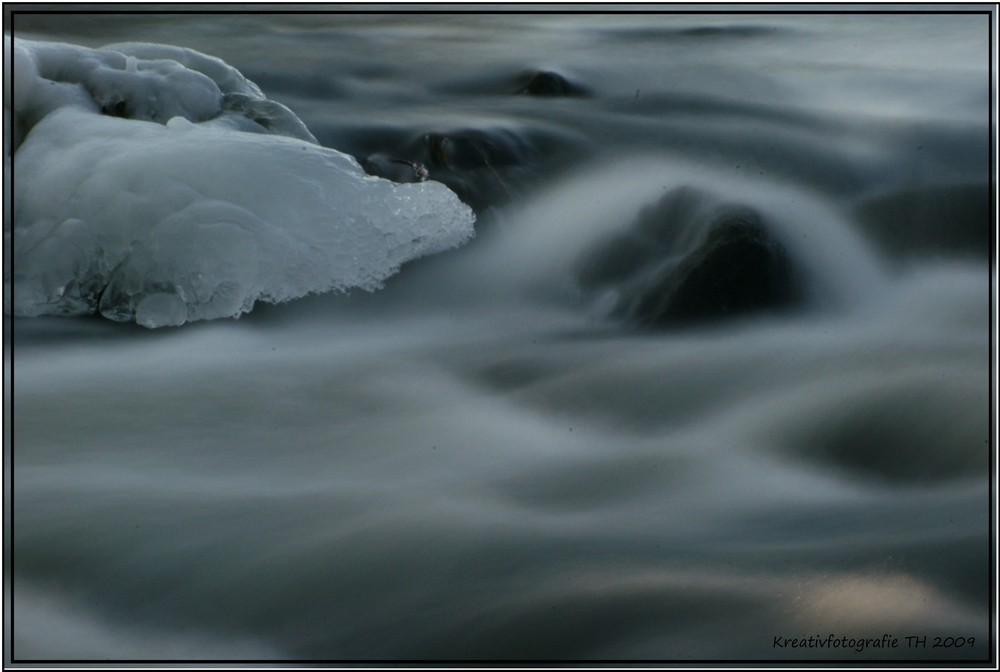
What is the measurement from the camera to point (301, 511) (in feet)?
6.93

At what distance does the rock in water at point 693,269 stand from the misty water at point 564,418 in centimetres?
1

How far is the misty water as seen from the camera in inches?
72.6

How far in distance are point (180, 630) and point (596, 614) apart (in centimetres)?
73

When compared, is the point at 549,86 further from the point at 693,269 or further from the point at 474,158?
the point at 693,269

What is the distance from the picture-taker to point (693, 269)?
2994mm

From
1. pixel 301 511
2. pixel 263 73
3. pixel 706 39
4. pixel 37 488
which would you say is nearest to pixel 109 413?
pixel 37 488

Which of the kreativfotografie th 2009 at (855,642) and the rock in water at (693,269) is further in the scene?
the rock in water at (693,269)

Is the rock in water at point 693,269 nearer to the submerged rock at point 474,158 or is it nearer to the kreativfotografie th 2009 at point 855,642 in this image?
the submerged rock at point 474,158

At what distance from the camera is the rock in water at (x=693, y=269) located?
9.67 feet

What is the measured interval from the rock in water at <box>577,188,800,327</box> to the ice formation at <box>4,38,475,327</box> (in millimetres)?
531

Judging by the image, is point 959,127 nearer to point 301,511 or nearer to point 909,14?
point 909,14

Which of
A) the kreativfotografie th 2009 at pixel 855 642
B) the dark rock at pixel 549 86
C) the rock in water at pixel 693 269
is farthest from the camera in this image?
the dark rock at pixel 549 86

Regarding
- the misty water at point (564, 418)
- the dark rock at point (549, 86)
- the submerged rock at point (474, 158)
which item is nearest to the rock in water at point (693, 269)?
the misty water at point (564, 418)

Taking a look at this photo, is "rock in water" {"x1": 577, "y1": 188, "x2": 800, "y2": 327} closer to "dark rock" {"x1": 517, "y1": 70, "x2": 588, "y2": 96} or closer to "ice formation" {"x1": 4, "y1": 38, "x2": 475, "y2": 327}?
"ice formation" {"x1": 4, "y1": 38, "x2": 475, "y2": 327}
